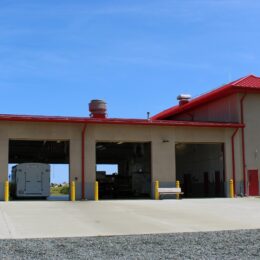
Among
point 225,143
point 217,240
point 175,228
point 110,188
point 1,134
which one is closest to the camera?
point 217,240

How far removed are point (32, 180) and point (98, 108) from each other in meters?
8.28

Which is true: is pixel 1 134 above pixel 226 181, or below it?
above

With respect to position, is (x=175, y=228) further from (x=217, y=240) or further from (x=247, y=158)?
(x=247, y=158)

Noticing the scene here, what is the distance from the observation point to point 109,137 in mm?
29984

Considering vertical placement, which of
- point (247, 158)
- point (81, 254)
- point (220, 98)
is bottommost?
point (81, 254)

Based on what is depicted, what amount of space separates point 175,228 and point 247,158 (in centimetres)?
1795

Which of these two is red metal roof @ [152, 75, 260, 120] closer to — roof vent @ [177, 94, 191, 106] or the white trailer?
roof vent @ [177, 94, 191, 106]

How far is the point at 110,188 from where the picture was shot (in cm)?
4125

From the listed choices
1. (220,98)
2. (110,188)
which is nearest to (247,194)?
(220,98)

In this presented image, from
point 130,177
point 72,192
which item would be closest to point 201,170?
point 130,177

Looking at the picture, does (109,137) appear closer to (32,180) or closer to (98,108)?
(32,180)

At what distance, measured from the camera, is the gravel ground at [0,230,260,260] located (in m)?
10.6

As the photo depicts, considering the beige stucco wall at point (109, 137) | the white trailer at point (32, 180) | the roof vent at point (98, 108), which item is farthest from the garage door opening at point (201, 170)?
the white trailer at point (32, 180)

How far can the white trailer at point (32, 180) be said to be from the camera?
102 ft
